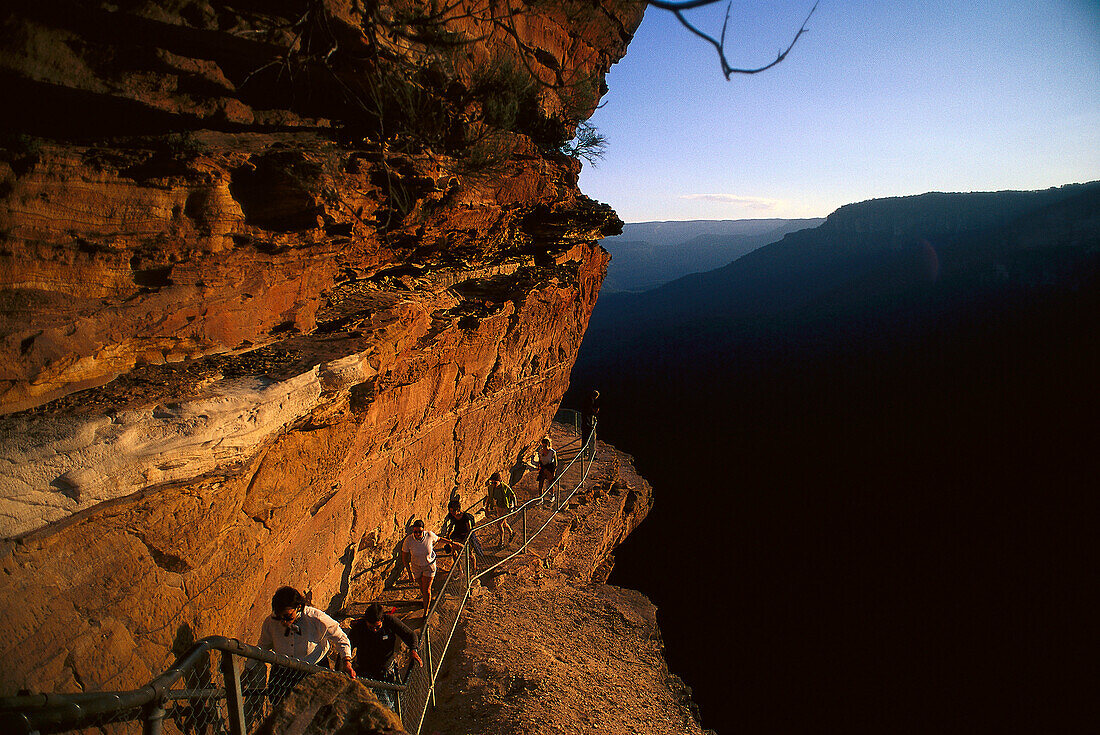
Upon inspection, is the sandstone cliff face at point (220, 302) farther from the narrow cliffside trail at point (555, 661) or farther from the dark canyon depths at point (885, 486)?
the dark canyon depths at point (885, 486)

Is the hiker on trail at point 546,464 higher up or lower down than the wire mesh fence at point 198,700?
lower down

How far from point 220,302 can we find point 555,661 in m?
5.28

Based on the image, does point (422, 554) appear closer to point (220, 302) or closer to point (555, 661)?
point (555, 661)

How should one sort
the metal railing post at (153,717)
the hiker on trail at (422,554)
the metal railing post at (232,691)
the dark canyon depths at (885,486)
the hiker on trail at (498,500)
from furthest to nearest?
the dark canyon depths at (885,486), the hiker on trail at (498,500), the hiker on trail at (422,554), the metal railing post at (232,691), the metal railing post at (153,717)

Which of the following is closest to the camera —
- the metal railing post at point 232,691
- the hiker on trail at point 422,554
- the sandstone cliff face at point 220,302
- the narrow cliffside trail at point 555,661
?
the metal railing post at point 232,691

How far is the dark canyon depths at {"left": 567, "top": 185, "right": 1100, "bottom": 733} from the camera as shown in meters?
17.0

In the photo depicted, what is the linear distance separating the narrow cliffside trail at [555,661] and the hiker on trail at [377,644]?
1.41m

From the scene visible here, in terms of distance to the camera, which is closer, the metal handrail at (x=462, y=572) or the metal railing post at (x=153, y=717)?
the metal railing post at (x=153, y=717)

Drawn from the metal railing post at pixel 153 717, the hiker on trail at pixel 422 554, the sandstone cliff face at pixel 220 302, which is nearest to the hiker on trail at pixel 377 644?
the sandstone cliff face at pixel 220 302

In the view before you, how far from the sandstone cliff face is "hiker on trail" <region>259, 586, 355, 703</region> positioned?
0.46 metres

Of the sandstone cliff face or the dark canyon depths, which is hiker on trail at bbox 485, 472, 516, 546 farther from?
the dark canyon depths

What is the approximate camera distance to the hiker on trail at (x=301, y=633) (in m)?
3.53

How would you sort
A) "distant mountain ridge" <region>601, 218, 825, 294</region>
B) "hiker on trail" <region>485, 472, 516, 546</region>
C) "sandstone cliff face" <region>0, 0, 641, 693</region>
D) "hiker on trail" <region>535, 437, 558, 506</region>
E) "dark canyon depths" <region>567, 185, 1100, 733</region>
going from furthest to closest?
"distant mountain ridge" <region>601, 218, 825, 294</region> → "dark canyon depths" <region>567, 185, 1100, 733</region> → "hiker on trail" <region>535, 437, 558, 506</region> → "hiker on trail" <region>485, 472, 516, 546</region> → "sandstone cliff face" <region>0, 0, 641, 693</region>

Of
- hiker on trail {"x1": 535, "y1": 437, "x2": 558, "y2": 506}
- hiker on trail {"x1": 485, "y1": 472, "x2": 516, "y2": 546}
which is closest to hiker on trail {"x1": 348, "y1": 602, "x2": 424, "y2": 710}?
hiker on trail {"x1": 485, "y1": 472, "x2": 516, "y2": 546}
